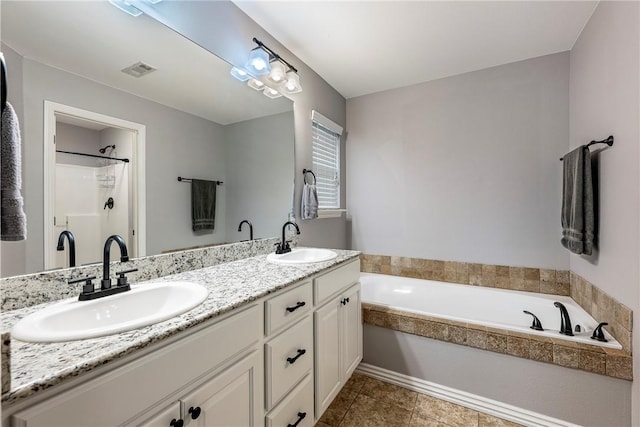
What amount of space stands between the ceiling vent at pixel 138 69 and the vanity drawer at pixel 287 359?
132cm

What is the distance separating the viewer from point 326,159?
9.03 ft

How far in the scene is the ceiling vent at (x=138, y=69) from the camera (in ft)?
3.91

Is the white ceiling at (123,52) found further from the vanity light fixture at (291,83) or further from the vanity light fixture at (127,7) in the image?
the vanity light fixture at (291,83)

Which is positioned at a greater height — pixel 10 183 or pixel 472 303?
pixel 10 183

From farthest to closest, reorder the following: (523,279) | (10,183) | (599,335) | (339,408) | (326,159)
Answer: (326,159), (523,279), (339,408), (599,335), (10,183)

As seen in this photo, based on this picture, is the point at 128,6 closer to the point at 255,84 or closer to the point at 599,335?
the point at 255,84

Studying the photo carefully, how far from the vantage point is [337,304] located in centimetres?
163

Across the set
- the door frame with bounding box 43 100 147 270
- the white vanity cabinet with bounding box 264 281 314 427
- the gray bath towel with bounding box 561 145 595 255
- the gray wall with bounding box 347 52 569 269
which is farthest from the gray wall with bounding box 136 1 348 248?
the gray bath towel with bounding box 561 145 595 255

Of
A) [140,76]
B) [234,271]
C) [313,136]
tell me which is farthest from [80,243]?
[313,136]

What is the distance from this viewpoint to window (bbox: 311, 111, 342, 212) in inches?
99.1

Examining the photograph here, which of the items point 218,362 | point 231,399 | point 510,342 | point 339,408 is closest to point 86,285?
point 218,362

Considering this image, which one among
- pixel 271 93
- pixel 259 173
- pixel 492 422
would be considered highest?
pixel 271 93

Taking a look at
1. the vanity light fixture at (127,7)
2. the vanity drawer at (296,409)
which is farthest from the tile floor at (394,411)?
the vanity light fixture at (127,7)

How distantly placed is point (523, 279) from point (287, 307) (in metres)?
2.21
